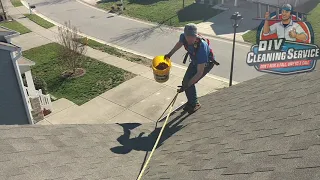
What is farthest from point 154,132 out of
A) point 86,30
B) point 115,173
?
point 86,30

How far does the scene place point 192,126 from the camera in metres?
5.76

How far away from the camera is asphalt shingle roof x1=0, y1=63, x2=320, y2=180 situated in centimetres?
309

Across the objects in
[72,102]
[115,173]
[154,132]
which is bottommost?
[72,102]

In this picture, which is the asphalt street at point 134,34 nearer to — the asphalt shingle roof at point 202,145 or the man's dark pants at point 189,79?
the man's dark pants at point 189,79

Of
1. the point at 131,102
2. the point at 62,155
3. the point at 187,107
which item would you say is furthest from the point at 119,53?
the point at 62,155

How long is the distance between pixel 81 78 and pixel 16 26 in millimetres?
14496

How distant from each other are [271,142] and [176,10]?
28.7 m

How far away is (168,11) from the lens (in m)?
30.7

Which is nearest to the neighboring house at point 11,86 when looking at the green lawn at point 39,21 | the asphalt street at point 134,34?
the asphalt street at point 134,34

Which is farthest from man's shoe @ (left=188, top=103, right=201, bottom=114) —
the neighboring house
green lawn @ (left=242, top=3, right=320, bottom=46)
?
green lawn @ (left=242, top=3, right=320, bottom=46)

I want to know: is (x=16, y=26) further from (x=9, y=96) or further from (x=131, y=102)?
(x=9, y=96)

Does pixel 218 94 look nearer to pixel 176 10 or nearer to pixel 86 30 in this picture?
pixel 86 30

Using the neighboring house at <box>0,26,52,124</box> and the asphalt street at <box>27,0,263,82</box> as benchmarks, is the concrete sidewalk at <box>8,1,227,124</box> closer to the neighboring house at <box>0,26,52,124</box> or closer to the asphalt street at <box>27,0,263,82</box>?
the asphalt street at <box>27,0,263,82</box>

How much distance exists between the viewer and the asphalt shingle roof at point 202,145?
309 cm
